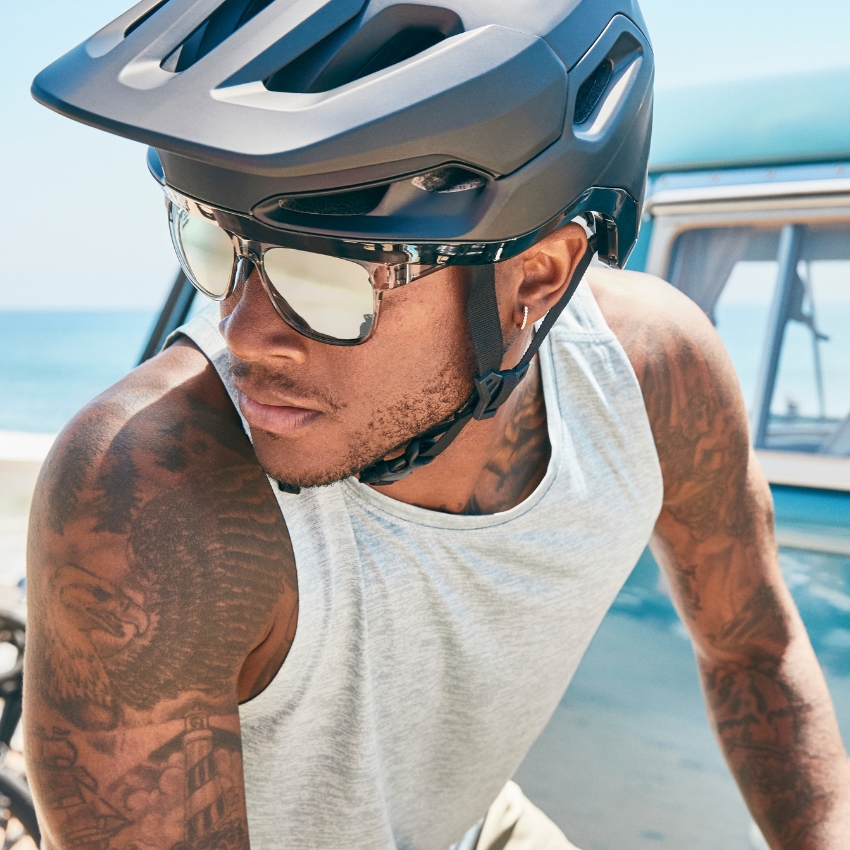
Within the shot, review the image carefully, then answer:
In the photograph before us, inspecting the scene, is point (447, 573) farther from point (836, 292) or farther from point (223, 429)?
point (836, 292)

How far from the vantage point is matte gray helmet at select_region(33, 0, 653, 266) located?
3.22 feet

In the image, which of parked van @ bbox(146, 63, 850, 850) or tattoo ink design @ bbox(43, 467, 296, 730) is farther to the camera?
parked van @ bbox(146, 63, 850, 850)

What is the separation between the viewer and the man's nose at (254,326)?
1202 millimetres

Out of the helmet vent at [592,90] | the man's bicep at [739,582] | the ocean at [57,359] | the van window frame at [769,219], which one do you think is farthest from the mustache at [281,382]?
the ocean at [57,359]

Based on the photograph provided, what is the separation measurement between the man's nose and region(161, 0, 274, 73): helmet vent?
0.88 ft

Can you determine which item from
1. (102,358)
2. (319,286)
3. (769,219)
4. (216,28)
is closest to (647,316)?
(319,286)

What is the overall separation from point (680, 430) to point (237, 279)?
88 centimetres

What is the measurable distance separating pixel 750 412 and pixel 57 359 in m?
48.3

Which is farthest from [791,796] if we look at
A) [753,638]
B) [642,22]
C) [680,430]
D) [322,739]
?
[642,22]

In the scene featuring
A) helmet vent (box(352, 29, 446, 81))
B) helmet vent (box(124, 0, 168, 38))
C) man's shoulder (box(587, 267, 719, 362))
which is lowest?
man's shoulder (box(587, 267, 719, 362))

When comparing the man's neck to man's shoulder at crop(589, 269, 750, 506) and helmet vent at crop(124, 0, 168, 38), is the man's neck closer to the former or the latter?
A: man's shoulder at crop(589, 269, 750, 506)

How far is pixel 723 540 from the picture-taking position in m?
1.67

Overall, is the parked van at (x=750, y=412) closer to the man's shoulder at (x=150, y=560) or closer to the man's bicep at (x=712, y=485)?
the man's bicep at (x=712, y=485)

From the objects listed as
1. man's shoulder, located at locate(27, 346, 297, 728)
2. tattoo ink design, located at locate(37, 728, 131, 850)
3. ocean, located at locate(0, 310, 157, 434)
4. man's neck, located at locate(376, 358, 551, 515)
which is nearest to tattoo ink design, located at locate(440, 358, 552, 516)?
man's neck, located at locate(376, 358, 551, 515)
